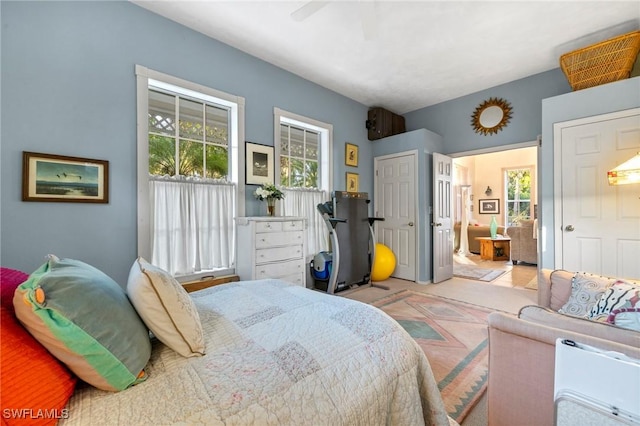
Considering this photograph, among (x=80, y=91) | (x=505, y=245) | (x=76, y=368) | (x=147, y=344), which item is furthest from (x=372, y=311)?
(x=505, y=245)

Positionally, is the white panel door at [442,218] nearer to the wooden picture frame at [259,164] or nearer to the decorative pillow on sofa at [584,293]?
the wooden picture frame at [259,164]

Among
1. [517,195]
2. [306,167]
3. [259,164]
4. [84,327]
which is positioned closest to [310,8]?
[259,164]

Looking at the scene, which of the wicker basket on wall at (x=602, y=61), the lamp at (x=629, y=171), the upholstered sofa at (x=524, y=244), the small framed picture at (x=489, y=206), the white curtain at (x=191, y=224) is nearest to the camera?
the lamp at (x=629, y=171)

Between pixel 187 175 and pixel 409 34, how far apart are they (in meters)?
2.76

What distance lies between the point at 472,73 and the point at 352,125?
181 centimetres

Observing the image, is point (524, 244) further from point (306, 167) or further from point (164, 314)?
point (164, 314)

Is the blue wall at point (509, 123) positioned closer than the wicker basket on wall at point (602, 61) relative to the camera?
No

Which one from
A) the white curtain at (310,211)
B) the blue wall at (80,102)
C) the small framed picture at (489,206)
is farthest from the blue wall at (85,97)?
the small framed picture at (489,206)

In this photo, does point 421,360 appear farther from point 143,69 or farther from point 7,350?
point 143,69

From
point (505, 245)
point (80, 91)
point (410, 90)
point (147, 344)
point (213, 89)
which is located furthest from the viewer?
point (505, 245)

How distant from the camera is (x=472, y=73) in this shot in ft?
11.9

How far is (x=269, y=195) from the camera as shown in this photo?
3084 millimetres

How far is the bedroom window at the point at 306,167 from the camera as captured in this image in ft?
11.9

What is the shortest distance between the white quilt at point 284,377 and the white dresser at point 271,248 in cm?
143
